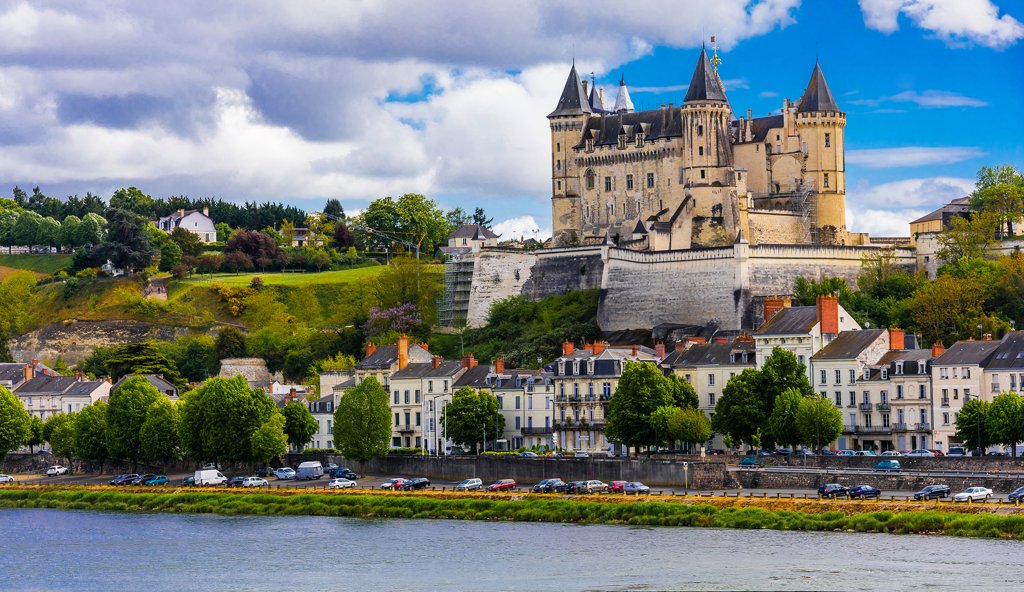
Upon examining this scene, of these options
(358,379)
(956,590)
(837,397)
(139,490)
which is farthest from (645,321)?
(956,590)

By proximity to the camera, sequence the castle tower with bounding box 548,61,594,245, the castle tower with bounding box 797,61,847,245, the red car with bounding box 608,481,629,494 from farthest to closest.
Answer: the castle tower with bounding box 548,61,594,245 → the castle tower with bounding box 797,61,847,245 → the red car with bounding box 608,481,629,494

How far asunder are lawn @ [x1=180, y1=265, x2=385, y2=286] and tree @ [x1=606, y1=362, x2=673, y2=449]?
53.8 m

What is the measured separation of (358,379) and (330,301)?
133 feet

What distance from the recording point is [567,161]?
114750 mm

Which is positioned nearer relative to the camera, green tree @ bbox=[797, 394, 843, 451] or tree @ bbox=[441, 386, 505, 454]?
green tree @ bbox=[797, 394, 843, 451]

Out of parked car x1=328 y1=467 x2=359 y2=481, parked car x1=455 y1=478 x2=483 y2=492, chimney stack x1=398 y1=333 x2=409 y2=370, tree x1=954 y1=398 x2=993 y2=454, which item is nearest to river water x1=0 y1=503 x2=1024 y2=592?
parked car x1=455 y1=478 x2=483 y2=492

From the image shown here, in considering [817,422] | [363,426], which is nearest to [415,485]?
[363,426]

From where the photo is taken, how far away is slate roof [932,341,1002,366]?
7181 cm

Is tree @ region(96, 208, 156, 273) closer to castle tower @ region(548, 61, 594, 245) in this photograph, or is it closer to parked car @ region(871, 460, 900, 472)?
castle tower @ region(548, 61, 594, 245)

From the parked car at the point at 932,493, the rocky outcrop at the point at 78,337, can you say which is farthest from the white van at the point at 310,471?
the rocky outcrop at the point at 78,337

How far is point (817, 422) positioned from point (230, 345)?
52954 mm

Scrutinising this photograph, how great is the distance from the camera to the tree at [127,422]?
82750 millimetres

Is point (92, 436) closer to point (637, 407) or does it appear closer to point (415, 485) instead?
point (415, 485)

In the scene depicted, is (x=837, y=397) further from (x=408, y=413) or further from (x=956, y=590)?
(x=956, y=590)
